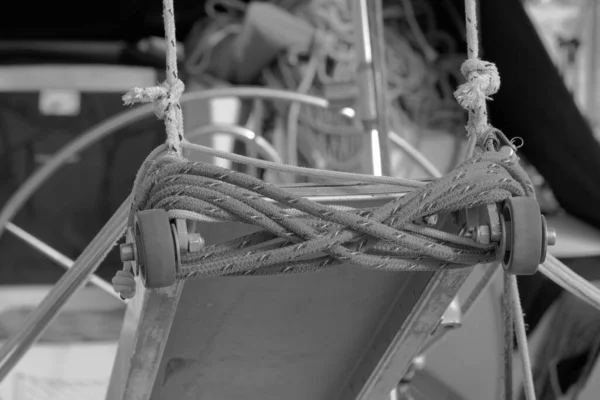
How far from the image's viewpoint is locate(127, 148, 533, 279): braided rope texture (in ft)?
1.52

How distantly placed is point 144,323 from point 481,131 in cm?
29

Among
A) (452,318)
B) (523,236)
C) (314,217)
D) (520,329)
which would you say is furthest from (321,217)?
(452,318)

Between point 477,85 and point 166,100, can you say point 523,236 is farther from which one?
point 166,100

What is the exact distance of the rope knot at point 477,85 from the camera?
1.79ft

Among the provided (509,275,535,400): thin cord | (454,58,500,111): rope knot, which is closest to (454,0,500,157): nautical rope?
(454,58,500,111): rope knot

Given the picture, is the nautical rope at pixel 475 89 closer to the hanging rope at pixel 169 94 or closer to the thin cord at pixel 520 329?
the thin cord at pixel 520 329

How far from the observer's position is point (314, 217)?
48 cm

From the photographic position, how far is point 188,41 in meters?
2.25

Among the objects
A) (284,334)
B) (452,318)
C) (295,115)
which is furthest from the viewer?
(295,115)

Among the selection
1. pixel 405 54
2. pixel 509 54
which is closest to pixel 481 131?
pixel 509 54

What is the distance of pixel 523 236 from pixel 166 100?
0.90 feet

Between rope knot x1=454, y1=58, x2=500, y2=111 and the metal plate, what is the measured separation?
0.10 m

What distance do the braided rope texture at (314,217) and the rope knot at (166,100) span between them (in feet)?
0.23

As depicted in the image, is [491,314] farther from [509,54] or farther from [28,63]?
[28,63]
